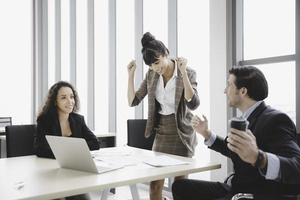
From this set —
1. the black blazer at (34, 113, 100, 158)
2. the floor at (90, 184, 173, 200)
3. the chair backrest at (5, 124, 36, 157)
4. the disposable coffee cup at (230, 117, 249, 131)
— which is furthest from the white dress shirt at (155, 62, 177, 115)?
the floor at (90, 184, 173, 200)

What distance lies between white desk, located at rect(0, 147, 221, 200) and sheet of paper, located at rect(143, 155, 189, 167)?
49 millimetres

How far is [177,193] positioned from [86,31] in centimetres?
395

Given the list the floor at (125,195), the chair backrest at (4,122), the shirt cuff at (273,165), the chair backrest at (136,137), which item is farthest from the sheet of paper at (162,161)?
the chair backrest at (4,122)

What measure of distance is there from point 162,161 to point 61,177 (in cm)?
58

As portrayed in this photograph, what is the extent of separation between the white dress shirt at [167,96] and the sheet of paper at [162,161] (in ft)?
1.30

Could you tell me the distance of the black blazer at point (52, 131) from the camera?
2.09 metres

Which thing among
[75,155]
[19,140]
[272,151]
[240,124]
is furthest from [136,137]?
[240,124]

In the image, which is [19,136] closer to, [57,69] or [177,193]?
[177,193]

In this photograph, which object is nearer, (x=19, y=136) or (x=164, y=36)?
(x=19, y=136)

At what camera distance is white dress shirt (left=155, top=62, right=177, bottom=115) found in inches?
86.5

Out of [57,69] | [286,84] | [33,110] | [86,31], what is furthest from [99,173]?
[33,110]

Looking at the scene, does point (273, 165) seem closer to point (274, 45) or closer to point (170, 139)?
point (170, 139)

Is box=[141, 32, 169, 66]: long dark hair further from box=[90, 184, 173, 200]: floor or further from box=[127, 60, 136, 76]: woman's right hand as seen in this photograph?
box=[90, 184, 173, 200]: floor

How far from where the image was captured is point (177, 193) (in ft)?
5.77
